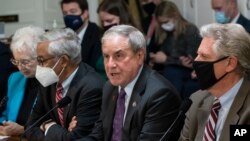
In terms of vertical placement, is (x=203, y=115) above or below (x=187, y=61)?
above

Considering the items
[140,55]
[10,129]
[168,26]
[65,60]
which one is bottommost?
[10,129]

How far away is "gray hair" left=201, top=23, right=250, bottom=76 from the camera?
74.0 inches

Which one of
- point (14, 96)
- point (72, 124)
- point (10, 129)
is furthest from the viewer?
point (14, 96)

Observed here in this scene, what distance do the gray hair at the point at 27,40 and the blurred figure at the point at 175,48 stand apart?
1.28 meters

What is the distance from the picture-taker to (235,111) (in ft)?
6.05

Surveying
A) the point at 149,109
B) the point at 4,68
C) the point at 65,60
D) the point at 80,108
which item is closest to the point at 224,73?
the point at 149,109

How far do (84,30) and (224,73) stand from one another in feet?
6.17

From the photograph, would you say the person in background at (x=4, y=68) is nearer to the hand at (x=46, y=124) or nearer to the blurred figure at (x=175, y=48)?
the hand at (x=46, y=124)

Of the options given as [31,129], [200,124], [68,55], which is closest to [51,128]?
[31,129]

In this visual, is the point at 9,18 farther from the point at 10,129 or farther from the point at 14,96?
the point at 10,129

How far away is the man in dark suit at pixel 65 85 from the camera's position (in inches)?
97.0

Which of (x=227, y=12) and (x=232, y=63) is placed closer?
(x=232, y=63)

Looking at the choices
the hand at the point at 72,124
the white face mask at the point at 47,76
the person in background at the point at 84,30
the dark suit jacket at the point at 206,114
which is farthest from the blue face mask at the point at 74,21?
the dark suit jacket at the point at 206,114

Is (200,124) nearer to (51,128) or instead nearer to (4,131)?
(51,128)
